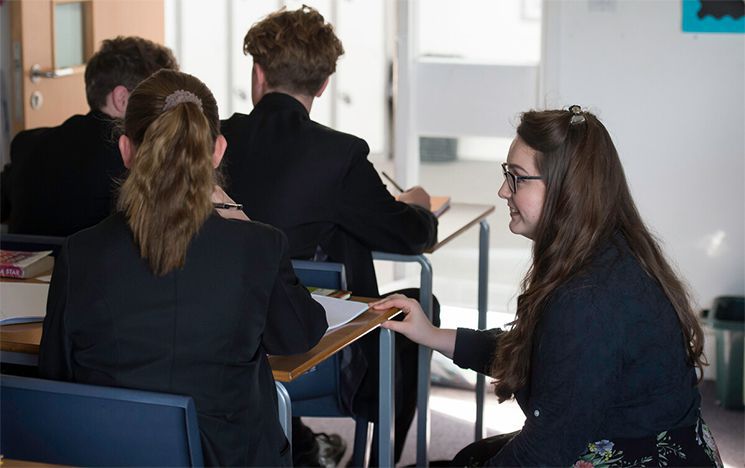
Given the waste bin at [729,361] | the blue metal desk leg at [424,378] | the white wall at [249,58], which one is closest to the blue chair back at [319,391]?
A: the blue metal desk leg at [424,378]

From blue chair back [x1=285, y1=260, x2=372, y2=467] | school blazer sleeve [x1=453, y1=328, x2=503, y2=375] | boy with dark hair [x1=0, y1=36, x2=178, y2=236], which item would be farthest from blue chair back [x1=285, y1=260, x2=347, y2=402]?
boy with dark hair [x1=0, y1=36, x2=178, y2=236]

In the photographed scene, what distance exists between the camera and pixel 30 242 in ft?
8.58

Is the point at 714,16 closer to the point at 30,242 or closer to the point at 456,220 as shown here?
the point at 456,220

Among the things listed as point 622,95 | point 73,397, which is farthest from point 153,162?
point 622,95

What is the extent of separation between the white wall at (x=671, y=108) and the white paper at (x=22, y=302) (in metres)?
2.27

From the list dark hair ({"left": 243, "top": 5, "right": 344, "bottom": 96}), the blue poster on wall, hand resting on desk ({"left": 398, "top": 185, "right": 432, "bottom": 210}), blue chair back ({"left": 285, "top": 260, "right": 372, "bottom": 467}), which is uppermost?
the blue poster on wall

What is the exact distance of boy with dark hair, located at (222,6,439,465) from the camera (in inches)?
100

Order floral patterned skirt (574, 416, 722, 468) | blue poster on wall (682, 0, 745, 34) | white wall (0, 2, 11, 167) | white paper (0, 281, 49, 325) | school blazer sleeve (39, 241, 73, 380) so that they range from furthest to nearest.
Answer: blue poster on wall (682, 0, 745, 34) < white wall (0, 2, 11, 167) < white paper (0, 281, 49, 325) < floral patterned skirt (574, 416, 722, 468) < school blazer sleeve (39, 241, 73, 380)

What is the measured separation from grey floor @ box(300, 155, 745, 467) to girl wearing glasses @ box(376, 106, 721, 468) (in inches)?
61.8

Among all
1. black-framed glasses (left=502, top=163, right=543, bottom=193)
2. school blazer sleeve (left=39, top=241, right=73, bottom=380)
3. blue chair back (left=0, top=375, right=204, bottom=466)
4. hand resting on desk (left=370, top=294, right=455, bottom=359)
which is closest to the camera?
blue chair back (left=0, top=375, right=204, bottom=466)

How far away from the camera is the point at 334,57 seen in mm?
2756

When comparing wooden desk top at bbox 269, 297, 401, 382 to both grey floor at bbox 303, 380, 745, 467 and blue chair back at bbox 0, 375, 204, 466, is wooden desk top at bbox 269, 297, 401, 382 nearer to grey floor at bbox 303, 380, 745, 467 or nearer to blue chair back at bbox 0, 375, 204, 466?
blue chair back at bbox 0, 375, 204, 466

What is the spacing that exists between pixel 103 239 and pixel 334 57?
1.23 metres

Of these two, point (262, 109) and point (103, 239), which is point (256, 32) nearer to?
point (262, 109)
